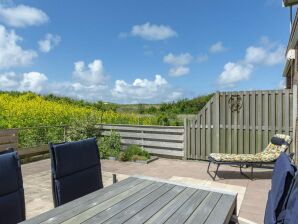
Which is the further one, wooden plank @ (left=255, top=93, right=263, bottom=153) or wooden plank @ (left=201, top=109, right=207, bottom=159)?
wooden plank @ (left=201, top=109, right=207, bottom=159)

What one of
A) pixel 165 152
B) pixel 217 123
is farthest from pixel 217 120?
pixel 165 152

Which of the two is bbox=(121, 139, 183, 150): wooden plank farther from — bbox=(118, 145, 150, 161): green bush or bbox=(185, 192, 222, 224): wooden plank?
bbox=(185, 192, 222, 224): wooden plank

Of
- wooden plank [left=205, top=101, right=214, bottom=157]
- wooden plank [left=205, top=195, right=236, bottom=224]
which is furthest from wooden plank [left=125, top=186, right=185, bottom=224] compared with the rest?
wooden plank [left=205, top=101, right=214, bottom=157]

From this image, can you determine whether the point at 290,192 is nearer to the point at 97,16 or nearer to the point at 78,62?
the point at 97,16

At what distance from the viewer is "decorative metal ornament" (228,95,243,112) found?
7.27 meters

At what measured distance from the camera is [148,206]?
80.7 inches

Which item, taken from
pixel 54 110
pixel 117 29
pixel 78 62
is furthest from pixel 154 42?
pixel 54 110

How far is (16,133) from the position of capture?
25.3 ft

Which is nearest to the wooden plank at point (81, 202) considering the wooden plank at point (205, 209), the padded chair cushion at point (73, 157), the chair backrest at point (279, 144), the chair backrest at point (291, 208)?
the padded chair cushion at point (73, 157)

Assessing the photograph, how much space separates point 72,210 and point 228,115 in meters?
6.02

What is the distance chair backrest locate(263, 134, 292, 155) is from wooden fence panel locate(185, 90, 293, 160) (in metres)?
0.74

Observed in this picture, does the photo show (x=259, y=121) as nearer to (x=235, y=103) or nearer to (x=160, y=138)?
(x=235, y=103)

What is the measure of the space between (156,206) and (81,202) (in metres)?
0.52

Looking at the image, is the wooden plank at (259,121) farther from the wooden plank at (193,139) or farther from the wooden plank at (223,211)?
the wooden plank at (223,211)
